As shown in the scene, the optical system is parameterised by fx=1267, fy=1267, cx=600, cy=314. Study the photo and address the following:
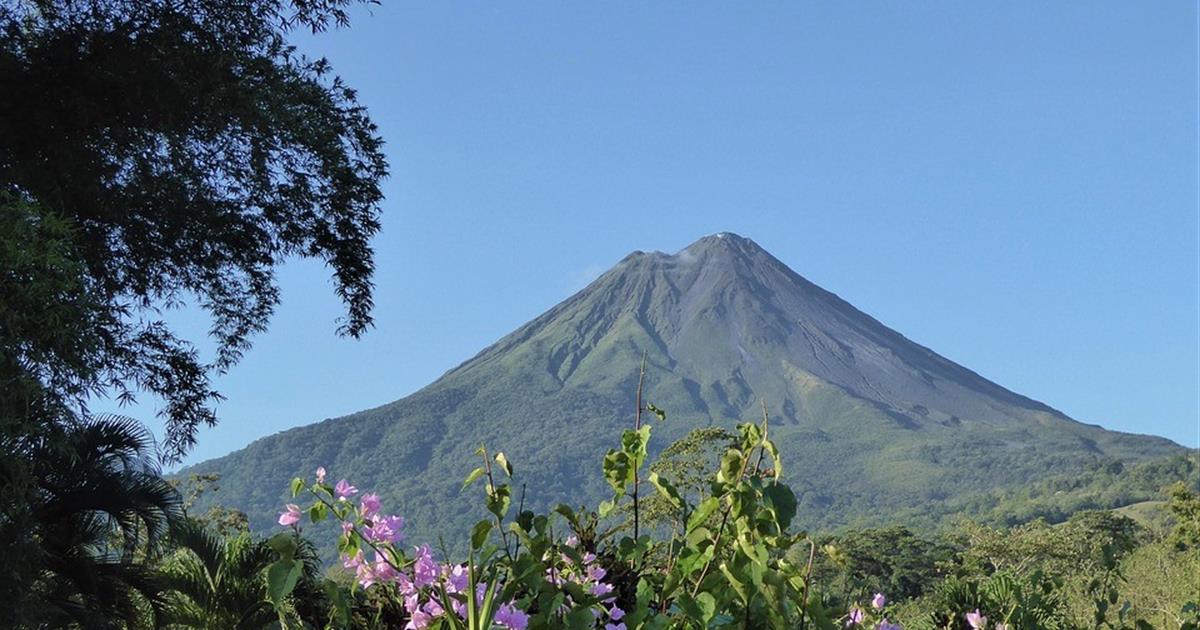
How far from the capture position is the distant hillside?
152m

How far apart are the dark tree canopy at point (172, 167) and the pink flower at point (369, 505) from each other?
25.7 ft

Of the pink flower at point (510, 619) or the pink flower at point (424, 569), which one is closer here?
the pink flower at point (510, 619)

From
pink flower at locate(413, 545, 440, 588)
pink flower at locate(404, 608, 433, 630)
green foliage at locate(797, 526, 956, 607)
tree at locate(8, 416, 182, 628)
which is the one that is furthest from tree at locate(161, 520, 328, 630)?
green foliage at locate(797, 526, 956, 607)

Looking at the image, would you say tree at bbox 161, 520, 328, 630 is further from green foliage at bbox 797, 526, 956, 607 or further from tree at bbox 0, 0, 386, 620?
green foliage at bbox 797, 526, 956, 607

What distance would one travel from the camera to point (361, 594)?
229 cm

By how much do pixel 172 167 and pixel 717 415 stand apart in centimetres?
15725

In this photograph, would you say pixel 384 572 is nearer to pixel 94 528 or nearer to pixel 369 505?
pixel 369 505

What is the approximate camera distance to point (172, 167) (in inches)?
474

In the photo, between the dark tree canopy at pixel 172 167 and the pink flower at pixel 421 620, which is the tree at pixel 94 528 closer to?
the dark tree canopy at pixel 172 167

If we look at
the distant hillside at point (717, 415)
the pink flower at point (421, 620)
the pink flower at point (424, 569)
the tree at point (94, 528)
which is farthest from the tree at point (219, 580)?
the distant hillside at point (717, 415)

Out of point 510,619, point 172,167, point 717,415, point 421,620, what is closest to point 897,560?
point 172,167

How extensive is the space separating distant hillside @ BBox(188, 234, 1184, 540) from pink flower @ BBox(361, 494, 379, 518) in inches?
5037

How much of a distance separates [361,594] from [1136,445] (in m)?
193

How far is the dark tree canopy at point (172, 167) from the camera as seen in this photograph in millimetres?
10789
